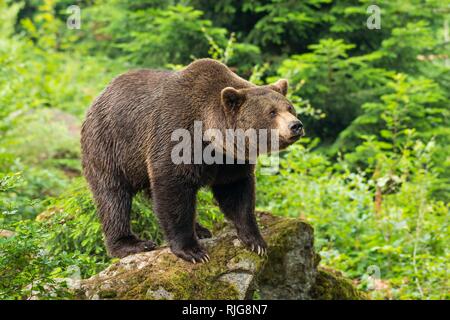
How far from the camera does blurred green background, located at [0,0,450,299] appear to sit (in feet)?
24.2

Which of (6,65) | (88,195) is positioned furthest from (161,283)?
(6,65)

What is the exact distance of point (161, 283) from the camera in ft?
16.5

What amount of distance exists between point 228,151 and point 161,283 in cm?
116

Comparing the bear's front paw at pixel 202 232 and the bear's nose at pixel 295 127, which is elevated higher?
the bear's nose at pixel 295 127

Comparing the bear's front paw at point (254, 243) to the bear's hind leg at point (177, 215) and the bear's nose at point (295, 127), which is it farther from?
the bear's nose at point (295, 127)

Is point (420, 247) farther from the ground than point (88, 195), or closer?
closer

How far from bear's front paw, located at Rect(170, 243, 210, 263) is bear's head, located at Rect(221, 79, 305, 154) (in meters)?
0.90

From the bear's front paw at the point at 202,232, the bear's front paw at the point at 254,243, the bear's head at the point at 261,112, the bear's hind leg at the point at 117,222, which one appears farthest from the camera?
the bear's front paw at the point at 202,232

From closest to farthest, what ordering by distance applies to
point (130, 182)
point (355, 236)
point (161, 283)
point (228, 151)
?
point (161, 283)
point (228, 151)
point (130, 182)
point (355, 236)

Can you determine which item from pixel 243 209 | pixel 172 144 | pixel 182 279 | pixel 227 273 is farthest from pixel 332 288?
pixel 172 144

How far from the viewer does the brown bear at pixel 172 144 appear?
536 centimetres

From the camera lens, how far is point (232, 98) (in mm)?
5324

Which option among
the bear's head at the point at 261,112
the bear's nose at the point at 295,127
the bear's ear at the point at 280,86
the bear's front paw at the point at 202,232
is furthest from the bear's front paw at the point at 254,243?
the bear's ear at the point at 280,86
